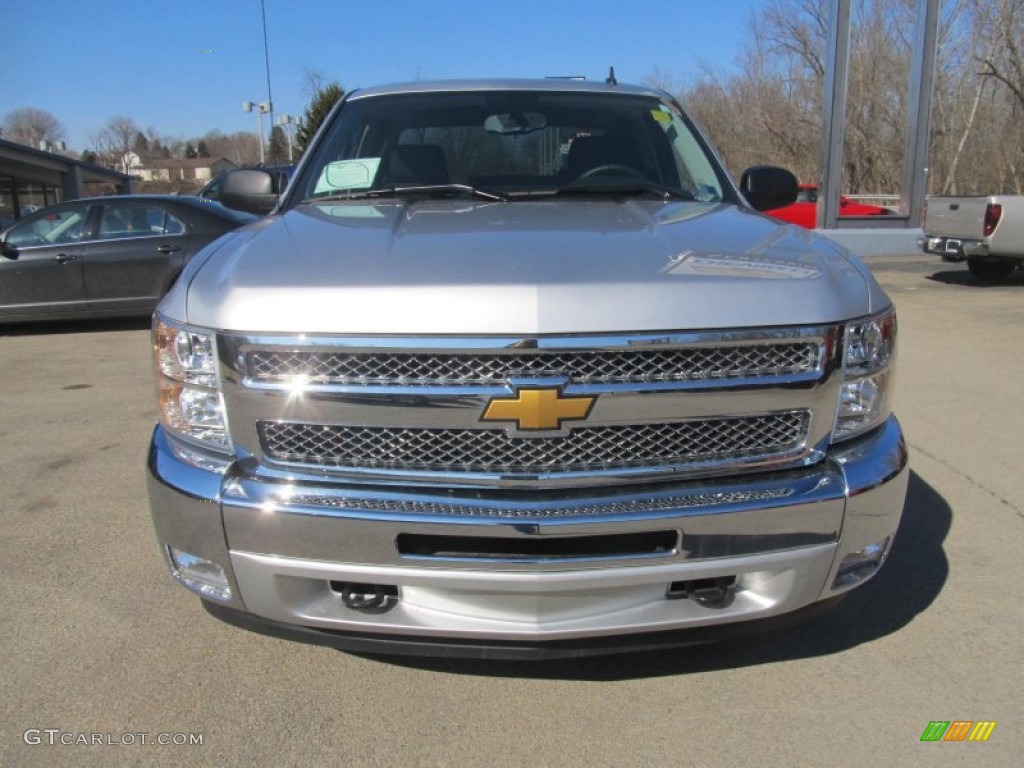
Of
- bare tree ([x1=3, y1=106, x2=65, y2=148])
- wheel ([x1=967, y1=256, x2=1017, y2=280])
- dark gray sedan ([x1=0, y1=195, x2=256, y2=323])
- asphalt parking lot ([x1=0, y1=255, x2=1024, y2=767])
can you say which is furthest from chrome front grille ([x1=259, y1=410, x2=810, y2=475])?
bare tree ([x1=3, y1=106, x2=65, y2=148])

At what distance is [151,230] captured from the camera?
922 cm

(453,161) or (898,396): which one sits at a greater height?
(453,161)

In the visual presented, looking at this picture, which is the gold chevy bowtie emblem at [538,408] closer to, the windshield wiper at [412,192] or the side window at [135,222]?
the windshield wiper at [412,192]

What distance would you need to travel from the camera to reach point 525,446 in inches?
83.5

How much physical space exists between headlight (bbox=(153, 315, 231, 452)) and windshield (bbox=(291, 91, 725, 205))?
3.99 ft

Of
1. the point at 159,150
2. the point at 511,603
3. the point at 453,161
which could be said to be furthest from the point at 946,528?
the point at 159,150

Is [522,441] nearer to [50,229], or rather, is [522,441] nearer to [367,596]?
[367,596]

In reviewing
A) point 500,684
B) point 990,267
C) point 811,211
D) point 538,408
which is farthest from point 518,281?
point 811,211

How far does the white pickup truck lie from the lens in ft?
36.0

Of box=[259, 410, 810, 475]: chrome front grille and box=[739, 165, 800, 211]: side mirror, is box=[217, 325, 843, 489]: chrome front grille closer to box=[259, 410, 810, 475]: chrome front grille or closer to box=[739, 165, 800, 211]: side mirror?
box=[259, 410, 810, 475]: chrome front grille

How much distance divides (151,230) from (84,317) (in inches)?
48.4

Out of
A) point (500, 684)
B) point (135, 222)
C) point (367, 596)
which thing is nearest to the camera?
point (367, 596)

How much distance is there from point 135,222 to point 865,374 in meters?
8.88

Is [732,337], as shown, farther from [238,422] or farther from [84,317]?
[84,317]
